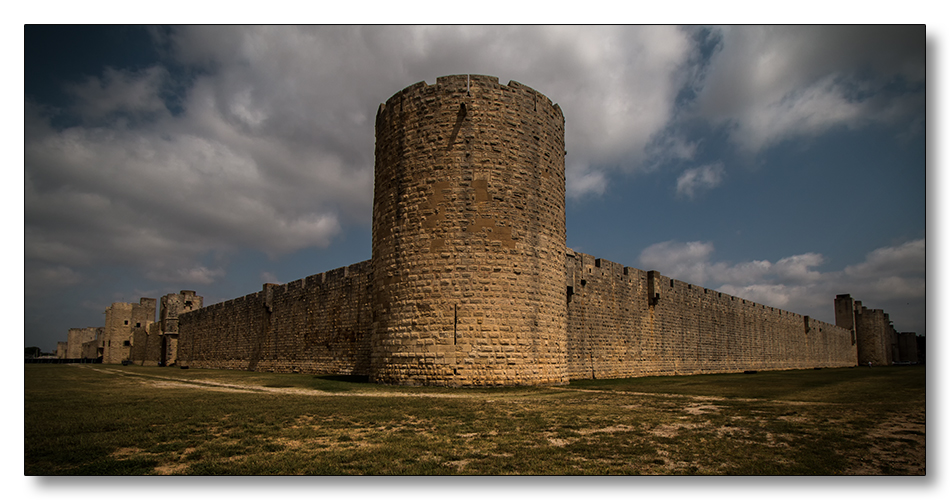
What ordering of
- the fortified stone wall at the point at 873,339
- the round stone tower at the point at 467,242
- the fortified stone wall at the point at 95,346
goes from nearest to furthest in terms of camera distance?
the round stone tower at the point at 467,242 → the fortified stone wall at the point at 873,339 → the fortified stone wall at the point at 95,346

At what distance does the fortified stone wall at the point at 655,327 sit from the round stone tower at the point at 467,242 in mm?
4491

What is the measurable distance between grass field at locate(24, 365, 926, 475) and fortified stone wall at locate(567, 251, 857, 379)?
9.81 metres

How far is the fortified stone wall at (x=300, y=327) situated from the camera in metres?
19.5

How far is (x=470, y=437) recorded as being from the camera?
5566 millimetres

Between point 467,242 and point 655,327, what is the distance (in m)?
13.0

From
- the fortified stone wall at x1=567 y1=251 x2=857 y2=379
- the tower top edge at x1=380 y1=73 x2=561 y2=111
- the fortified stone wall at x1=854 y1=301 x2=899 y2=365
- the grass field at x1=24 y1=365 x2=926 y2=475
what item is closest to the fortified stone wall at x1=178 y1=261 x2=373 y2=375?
the tower top edge at x1=380 y1=73 x2=561 y2=111

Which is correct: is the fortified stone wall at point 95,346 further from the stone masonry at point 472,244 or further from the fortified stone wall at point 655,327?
the fortified stone wall at point 655,327

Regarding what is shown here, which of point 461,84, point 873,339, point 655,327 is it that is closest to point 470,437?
point 461,84

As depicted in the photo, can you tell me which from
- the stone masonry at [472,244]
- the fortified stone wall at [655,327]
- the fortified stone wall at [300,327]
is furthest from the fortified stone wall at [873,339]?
the fortified stone wall at [300,327]

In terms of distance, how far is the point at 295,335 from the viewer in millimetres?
22969

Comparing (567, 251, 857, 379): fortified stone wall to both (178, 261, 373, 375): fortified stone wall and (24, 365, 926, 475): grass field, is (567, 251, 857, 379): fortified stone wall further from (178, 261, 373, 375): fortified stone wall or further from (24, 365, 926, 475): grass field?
(24, 365, 926, 475): grass field

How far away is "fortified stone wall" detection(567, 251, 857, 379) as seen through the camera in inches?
734

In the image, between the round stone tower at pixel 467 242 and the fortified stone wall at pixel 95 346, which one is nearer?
the round stone tower at pixel 467 242

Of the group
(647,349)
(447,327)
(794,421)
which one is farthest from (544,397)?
(647,349)
